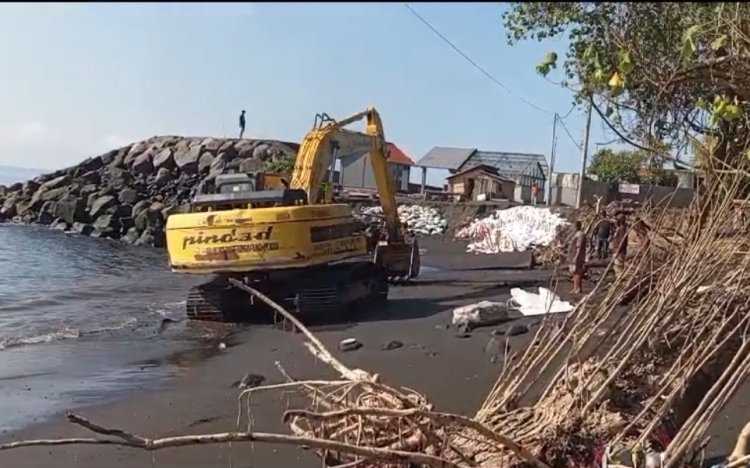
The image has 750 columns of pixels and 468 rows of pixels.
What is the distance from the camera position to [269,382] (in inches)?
432

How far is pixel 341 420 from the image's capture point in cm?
559

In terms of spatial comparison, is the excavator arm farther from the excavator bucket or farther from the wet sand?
the wet sand

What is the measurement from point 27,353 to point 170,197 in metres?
35.2

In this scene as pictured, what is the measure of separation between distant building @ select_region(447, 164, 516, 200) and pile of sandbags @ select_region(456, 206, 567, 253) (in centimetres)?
1137

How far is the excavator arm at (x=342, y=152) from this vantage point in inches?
640

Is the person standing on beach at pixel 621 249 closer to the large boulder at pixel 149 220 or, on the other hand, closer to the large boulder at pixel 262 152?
the large boulder at pixel 149 220

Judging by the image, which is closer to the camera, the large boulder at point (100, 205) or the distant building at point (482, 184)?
the large boulder at point (100, 205)

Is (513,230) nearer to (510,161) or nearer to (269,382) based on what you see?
(269,382)

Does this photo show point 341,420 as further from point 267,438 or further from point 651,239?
point 651,239

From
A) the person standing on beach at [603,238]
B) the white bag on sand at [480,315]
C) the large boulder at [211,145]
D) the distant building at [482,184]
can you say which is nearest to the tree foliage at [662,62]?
the white bag on sand at [480,315]

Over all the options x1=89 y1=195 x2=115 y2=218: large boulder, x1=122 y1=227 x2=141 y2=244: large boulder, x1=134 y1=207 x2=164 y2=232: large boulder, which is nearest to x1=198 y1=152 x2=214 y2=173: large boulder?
x1=89 y1=195 x2=115 y2=218: large boulder

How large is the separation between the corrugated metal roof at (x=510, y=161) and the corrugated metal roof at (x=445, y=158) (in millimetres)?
536

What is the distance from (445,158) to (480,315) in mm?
47318

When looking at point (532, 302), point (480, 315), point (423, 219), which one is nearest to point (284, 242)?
point (480, 315)
